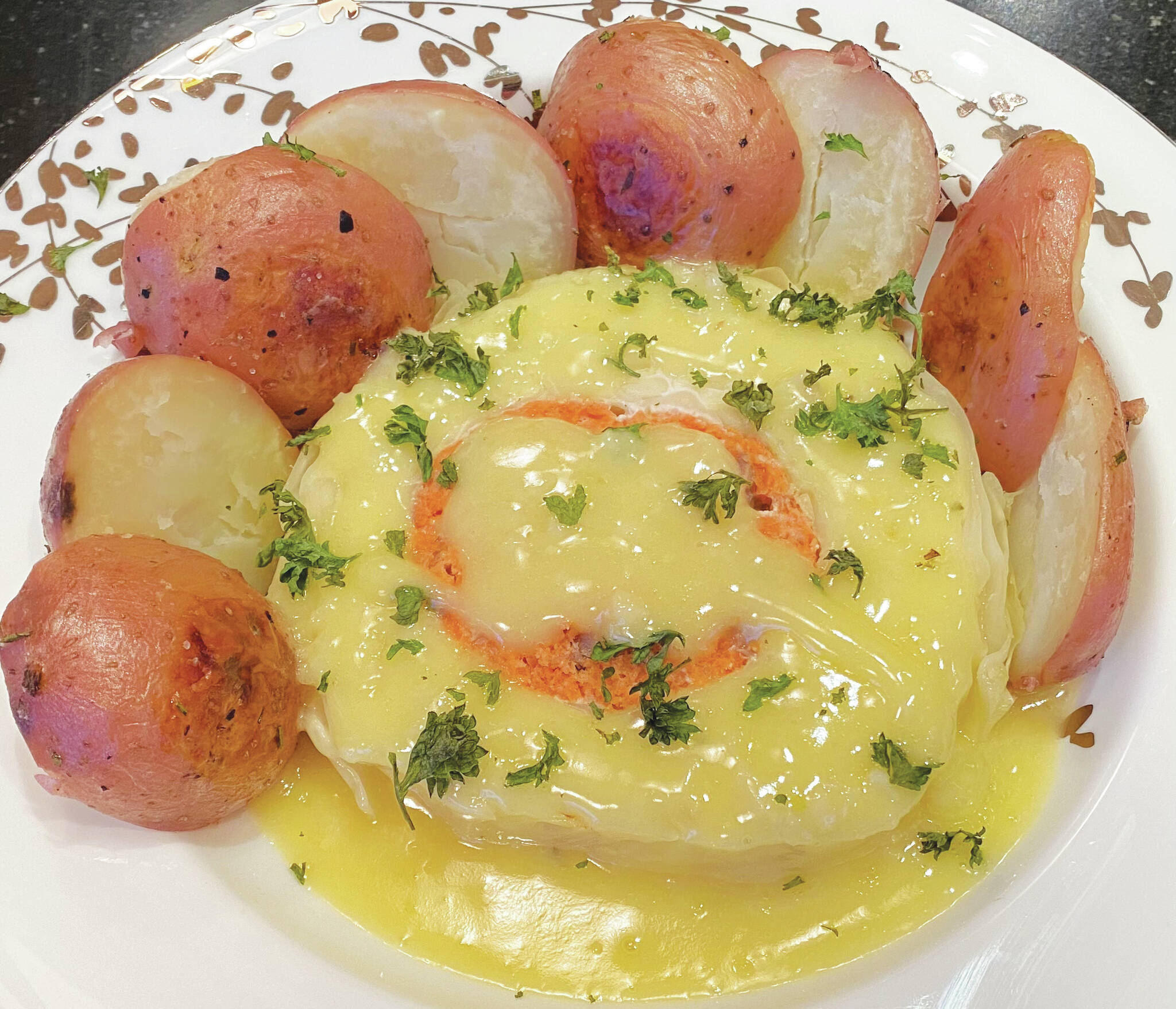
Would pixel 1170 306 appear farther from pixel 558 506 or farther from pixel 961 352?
pixel 558 506

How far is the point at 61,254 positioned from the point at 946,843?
276 centimetres

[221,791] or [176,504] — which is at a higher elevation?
[176,504]

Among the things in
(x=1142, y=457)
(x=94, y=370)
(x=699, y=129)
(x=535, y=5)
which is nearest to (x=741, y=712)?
(x=1142, y=457)

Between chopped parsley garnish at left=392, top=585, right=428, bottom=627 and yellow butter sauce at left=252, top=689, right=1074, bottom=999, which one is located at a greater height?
chopped parsley garnish at left=392, top=585, right=428, bottom=627

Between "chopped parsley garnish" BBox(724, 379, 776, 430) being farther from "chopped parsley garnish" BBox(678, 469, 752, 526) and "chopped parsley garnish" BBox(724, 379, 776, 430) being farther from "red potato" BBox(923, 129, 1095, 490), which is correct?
"red potato" BBox(923, 129, 1095, 490)

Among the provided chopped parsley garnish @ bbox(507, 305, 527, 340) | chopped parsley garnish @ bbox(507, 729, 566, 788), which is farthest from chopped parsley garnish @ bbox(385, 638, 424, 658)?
chopped parsley garnish @ bbox(507, 305, 527, 340)

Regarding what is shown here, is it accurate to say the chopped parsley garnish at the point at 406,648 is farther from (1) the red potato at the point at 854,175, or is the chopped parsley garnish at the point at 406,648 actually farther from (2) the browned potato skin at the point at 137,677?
(1) the red potato at the point at 854,175

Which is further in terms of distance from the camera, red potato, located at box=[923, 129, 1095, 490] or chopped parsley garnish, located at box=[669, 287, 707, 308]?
chopped parsley garnish, located at box=[669, 287, 707, 308]

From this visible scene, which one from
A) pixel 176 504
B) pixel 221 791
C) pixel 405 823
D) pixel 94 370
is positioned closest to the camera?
pixel 221 791

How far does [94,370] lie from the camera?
2395 millimetres

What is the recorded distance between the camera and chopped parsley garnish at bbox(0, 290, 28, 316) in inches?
94.7

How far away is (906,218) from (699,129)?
67 cm

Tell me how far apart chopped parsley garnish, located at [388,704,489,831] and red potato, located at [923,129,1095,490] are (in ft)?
4.65

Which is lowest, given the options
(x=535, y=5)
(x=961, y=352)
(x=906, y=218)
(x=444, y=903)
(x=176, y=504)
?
(x=444, y=903)
